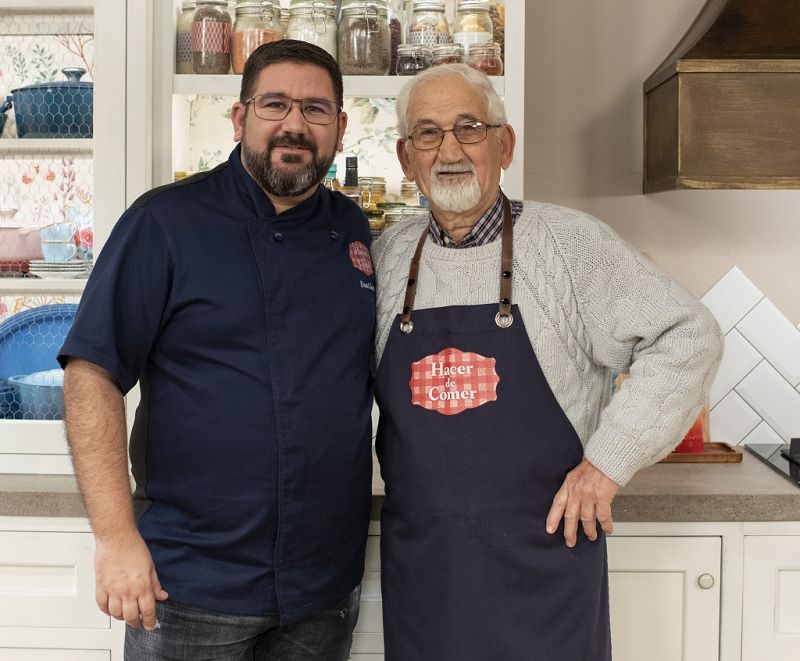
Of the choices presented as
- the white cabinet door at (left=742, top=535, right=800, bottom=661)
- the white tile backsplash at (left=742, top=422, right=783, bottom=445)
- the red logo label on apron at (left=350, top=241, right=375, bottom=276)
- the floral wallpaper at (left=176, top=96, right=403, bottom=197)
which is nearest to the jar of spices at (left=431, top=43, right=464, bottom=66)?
the floral wallpaper at (left=176, top=96, right=403, bottom=197)

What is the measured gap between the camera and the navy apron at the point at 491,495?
153 centimetres

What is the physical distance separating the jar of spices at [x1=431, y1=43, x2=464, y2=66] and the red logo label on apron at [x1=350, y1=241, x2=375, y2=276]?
545 mm

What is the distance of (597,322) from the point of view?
1545 millimetres

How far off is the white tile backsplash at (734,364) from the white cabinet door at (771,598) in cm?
72

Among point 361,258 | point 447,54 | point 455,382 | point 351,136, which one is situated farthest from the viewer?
point 351,136

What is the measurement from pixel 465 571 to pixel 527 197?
1221mm

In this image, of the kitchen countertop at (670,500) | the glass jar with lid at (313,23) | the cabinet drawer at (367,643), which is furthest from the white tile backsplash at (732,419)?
the glass jar with lid at (313,23)

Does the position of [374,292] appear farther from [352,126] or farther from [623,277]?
[352,126]

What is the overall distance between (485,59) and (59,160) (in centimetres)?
93

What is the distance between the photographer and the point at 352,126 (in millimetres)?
2281

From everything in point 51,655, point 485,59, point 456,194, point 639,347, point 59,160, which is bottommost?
point 51,655

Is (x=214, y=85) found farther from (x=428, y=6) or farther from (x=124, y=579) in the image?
(x=124, y=579)

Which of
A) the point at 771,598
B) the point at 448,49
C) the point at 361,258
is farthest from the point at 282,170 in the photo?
the point at 771,598

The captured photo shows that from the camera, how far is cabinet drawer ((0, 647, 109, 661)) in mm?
1885
